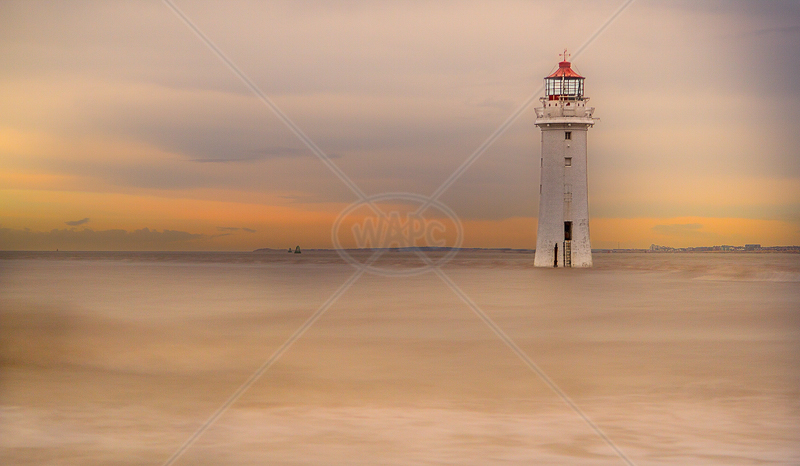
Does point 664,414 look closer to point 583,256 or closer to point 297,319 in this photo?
point 297,319

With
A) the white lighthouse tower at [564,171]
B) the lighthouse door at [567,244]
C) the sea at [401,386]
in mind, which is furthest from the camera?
the lighthouse door at [567,244]

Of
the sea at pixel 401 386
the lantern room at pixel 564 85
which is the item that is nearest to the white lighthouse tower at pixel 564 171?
the lantern room at pixel 564 85

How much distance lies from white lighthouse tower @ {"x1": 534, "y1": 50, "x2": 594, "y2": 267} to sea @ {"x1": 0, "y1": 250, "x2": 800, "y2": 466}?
1606 centimetres

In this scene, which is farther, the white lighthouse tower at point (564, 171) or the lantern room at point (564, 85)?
the lantern room at point (564, 85)

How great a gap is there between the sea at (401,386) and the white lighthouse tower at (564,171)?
16065 mm

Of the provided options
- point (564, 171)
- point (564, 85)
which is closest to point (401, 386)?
point (564, 171)

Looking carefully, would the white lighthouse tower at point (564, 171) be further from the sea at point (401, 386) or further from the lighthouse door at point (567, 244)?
the sea at point (401, 386)

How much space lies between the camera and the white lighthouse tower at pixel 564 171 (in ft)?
115

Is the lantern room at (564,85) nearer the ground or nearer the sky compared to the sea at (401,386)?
nearer the sky

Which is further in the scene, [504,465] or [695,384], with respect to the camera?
[695,384]

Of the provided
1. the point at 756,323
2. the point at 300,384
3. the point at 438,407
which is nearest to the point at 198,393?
the point at 300,384

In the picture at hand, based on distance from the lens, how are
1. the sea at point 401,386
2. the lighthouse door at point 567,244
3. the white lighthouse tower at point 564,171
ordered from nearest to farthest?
1. the sea at point 401,386
2. the white lighthouse tower at point 564,171
3. the lighthouse door at point 567,244

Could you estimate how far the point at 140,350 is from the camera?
12.2 metres

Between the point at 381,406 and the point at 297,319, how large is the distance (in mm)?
9607
